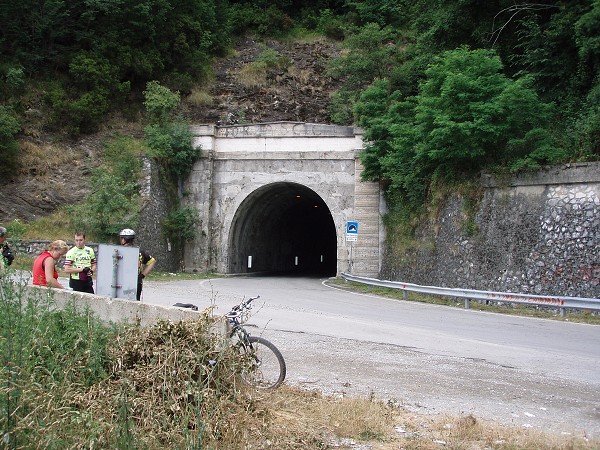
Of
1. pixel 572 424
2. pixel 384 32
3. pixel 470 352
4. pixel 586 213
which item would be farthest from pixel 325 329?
pixel 384 32

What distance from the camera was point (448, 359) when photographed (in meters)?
9.11

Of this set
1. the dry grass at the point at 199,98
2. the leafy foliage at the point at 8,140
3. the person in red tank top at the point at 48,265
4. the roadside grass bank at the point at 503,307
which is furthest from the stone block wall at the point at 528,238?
the dry grass at the point at 199,98

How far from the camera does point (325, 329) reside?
11.4 metres

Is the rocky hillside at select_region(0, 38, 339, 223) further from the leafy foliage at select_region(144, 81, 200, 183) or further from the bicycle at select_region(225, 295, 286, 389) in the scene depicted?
the bicycle at select_region(225, 295, 286, 389)

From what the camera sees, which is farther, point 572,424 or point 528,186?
point 528,186

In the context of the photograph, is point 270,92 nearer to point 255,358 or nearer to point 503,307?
point 503,307

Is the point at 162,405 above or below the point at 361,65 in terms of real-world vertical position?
below

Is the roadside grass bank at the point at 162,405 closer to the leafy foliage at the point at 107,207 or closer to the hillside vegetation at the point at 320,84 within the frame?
the hillside vegetation at the point at 320,84

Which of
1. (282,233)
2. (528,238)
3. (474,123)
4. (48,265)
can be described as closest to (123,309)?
(48,265)

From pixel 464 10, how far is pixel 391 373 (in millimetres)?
20383

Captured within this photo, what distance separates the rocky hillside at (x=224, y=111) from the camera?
82.0 ft

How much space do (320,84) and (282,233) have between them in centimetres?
878

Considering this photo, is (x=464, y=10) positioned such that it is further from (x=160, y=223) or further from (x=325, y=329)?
(x=325, y=329)

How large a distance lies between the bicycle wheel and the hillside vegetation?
12984 millimetres
